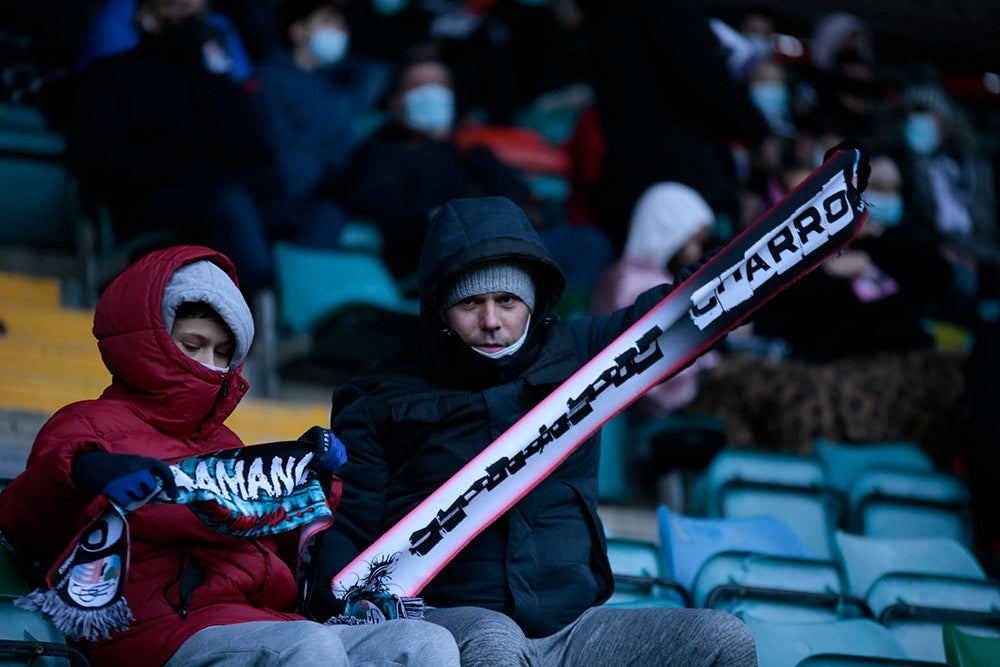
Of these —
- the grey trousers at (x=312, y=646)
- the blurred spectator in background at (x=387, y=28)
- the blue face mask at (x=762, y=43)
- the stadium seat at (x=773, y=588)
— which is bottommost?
the grey trousers at (x=312, y=646)

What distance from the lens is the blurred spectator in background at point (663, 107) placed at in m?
6.49

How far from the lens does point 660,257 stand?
5.97 meters

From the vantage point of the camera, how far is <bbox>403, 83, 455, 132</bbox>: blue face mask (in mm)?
6992

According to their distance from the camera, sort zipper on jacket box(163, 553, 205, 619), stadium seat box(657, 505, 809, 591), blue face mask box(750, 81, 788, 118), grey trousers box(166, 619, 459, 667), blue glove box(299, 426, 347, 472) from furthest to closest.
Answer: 1. blue face mask box(750, 81, 788, 118)
2. stadium seat box(657, 505, 809, 591)
3. blue glove box(299, 426, 347, 472)
4. zipper on jacket box(163, 553, 205, 619)
5. grey trousers box(166, 619, 459, 667)

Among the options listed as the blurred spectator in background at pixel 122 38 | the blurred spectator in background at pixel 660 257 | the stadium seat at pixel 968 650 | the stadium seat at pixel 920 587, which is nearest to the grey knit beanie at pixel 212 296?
the stadium seat at pixel 968 650

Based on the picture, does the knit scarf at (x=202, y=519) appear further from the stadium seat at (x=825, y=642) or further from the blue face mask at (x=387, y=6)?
the blue face mask at (x=387, y=6)

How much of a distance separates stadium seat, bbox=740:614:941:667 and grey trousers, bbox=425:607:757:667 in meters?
0.67

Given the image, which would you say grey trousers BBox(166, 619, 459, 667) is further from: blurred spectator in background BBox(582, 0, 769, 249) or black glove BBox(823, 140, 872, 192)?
blurred spectator in background BBox(582, 0, 769, 249)

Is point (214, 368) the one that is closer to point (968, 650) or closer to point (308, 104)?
point (968, 650)

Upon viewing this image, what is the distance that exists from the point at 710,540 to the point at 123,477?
86.5 inches

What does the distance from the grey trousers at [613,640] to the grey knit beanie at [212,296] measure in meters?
0.70

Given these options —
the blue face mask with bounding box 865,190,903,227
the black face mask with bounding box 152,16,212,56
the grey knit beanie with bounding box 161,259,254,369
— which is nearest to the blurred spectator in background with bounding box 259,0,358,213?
the black face mask with bounding box 152,16,212,56

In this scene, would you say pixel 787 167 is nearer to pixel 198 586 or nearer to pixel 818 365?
pixel 818 365

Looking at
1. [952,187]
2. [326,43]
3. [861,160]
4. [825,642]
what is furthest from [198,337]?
[952,187]
